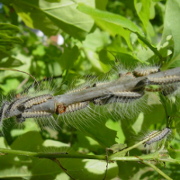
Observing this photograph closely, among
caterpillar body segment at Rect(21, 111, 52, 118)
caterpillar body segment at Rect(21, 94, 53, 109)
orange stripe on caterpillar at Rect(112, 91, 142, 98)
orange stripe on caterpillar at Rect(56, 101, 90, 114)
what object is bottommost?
caterpillar body segment at Rect(21, 111, 52, 118)

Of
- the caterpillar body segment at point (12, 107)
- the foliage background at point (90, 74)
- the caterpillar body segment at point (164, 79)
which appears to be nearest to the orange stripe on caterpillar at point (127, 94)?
the caterpillar body segment at point (164, 79)

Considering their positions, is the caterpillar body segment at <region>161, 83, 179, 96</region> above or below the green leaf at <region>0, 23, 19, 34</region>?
below

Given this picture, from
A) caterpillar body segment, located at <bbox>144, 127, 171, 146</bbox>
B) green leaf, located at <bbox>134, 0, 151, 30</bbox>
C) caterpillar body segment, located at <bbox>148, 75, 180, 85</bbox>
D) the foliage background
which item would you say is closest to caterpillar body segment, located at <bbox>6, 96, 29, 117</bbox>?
the foliage background

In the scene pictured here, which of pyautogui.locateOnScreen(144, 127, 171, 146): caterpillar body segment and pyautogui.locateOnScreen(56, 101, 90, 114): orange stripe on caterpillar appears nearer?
pyautogui.locateOnScreen(56, 101, 90, 114): orange stripe on caterpillar

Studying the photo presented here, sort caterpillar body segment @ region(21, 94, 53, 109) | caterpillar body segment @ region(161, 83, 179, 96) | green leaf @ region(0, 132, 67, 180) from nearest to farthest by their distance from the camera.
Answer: caterpillar body segment @ region(21, 94, 53, 109)
caterpillar body segment @ region(161, 83, 179, 96)
green leaf @ region(0, 132, 67, 180)

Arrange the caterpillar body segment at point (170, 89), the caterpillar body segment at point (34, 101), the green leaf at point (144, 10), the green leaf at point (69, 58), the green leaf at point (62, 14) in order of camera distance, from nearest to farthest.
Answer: the caterpillar body segment at point (34, 101)
the caterpillar body segment at point (170, 89)
the green leaf at point (144, 10)
the green leaf at point (69, 58)
the green leaf at point (62, 14)

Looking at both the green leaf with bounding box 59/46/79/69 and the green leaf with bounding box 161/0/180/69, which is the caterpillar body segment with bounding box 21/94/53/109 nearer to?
the green leaf with bounding box 59/46/79/69

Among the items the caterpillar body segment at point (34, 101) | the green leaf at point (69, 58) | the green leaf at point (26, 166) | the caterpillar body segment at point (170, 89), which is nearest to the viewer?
the caterpillar body segment at point (34, 101)

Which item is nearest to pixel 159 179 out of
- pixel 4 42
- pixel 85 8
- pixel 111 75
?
pixel 111 75

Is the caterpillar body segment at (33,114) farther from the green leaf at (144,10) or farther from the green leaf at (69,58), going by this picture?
the green leaf at (144,10)

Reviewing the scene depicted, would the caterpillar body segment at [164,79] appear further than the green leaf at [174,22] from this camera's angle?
No

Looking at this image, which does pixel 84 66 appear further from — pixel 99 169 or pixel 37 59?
pixel 99 169
